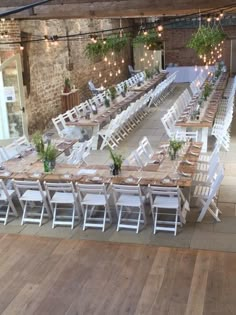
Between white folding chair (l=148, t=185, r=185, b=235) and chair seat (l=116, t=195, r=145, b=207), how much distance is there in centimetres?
22

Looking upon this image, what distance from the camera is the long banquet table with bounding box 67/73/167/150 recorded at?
11.5 meters

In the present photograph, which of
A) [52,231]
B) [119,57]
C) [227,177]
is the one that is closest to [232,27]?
[119,57]

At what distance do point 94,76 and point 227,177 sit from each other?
10.9 m

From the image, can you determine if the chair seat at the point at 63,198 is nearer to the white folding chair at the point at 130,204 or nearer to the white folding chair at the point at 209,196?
the white folding chair at the point at 130,204

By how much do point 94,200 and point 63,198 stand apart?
51 centimetres

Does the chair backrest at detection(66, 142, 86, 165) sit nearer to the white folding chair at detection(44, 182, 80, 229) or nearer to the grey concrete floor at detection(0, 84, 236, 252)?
the white folding chair at detection(44, 182, 80, 229)

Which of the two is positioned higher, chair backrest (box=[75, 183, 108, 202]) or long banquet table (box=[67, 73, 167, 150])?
long banquet table (box=[67, 73, 167, 150])

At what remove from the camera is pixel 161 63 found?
24344 millimetres

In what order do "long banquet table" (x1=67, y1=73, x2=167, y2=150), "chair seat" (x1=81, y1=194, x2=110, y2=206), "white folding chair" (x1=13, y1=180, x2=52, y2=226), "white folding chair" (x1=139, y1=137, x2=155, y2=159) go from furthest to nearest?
1. "long banquet table" (x1=67, y1=73, x2=167, y2=150)
2. "white folding chair" (x1=139, y1=137, x2=155, y2=159)
3. "white folding chair" (x1=13, y1=180, x2=52, y2=226)
4. "chair seat" (x1=81, y1=194, x2=110, y2=206)

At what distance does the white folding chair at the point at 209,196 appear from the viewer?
22.6 feet

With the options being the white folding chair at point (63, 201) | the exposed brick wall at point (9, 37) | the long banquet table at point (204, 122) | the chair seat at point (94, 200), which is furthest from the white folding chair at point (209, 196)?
the exposed brick wall at point (9, 37)

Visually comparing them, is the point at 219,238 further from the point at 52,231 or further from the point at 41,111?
the point at 41,111

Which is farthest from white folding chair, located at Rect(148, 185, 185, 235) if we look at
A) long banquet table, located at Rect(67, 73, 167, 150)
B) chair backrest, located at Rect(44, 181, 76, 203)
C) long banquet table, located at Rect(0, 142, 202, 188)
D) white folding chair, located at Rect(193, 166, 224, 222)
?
long banquet table, located at Rect(67, 73, 167, 150)

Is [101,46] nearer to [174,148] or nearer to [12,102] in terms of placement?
[12,102]
